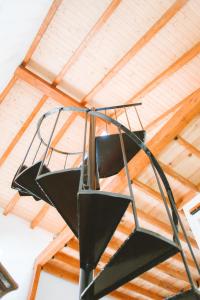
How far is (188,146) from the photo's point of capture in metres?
3.25

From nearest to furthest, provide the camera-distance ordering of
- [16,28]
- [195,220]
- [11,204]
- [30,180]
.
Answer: [30,180] < [195,220] < [16,28] < [11,204]

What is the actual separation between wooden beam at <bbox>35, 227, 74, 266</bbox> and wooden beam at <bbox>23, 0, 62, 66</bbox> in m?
3.18

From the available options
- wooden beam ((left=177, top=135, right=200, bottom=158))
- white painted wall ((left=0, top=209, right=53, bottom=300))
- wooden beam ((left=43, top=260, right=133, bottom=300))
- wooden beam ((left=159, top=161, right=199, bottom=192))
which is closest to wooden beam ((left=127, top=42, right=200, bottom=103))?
wooden beam ((left=177, top=135, right=200, bottom=158))

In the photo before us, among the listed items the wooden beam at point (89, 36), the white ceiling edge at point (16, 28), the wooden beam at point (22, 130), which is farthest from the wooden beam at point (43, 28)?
the wooden beam at point (22, 130)

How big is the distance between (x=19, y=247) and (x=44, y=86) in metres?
3.22

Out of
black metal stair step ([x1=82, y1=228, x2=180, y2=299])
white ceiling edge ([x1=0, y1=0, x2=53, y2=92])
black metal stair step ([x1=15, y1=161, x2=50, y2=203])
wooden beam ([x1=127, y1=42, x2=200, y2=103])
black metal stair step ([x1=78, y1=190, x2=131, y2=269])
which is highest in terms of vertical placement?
white ceiling edge ([x1=0, y1=0, x2=53, y2=92])

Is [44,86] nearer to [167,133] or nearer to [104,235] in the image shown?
[167,133]

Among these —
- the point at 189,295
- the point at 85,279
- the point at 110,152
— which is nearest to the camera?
the point at 189,295

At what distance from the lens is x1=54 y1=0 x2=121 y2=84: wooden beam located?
4.37 metres

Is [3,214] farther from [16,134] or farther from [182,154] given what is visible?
[182,154]

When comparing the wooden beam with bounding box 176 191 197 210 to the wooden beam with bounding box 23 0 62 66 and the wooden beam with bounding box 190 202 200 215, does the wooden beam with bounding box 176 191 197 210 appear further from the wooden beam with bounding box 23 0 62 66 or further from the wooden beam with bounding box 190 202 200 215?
the wooden beam with bounding box 23 0 62 66

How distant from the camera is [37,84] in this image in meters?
4.97

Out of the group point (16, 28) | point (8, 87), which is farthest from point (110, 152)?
point (8, 87)

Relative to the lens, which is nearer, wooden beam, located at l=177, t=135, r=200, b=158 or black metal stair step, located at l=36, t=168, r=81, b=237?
black metal stair step, located at l=36, t=168, r=81, b=237
